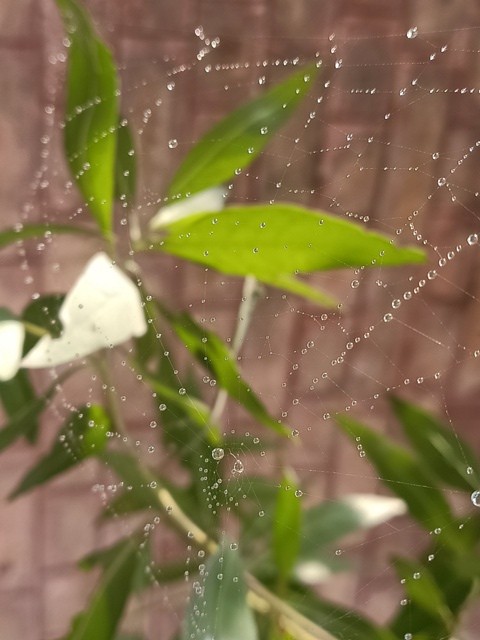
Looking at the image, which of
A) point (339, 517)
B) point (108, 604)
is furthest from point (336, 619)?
point (108, 604)

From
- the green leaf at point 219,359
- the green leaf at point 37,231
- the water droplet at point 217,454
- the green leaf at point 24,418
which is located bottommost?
the water droplet at point 217,454

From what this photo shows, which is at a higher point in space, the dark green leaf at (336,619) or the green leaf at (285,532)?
the green leaf at (285,532)

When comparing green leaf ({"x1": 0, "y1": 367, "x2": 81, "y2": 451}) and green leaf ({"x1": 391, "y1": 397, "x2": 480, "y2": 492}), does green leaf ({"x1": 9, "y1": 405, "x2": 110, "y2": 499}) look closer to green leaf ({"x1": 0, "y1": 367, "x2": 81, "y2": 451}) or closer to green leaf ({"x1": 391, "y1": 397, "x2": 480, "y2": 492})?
green leaf ({"x1": 0, "y1": 367, "x2": 81, "y2": 451})

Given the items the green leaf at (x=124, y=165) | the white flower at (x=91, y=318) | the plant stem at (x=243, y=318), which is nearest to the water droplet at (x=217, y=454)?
the plant stem at (x=243, y=318)

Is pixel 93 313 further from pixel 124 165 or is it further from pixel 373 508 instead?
pixel 373 508

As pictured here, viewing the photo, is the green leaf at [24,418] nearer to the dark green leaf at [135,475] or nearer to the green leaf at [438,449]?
the dark green leaf at [135,475]

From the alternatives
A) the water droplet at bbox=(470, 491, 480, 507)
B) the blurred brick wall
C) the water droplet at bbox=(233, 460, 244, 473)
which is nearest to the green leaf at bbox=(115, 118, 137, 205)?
the blurred brick wall
